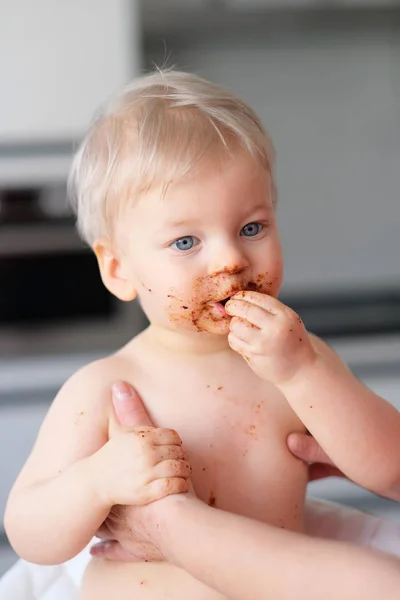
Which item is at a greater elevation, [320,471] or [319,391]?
[319,391]

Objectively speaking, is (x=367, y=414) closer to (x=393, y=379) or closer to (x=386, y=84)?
(x=393, y=379)

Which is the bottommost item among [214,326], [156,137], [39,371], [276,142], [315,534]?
[39,371]

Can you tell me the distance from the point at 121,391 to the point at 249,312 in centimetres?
18

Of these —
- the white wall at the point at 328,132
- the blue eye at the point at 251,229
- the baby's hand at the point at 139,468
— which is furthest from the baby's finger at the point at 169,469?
the white wall at the point at 328,132

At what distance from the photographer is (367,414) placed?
75 cm

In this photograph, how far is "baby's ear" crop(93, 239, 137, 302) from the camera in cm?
83

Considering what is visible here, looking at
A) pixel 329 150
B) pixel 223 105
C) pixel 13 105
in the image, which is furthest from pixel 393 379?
pixel 223 105

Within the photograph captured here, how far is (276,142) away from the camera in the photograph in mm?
2473

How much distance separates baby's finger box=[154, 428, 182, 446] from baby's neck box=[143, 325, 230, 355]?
0.41 ft

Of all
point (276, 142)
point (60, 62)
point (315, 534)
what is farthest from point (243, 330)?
point (276, 142)

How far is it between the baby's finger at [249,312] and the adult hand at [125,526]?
15 centimetres

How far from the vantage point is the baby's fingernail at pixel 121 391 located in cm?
79

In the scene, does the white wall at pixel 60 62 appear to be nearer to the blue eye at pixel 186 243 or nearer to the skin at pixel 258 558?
the blue eye at pixel 186 243

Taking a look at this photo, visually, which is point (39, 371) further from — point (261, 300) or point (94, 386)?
point (261, 300)
